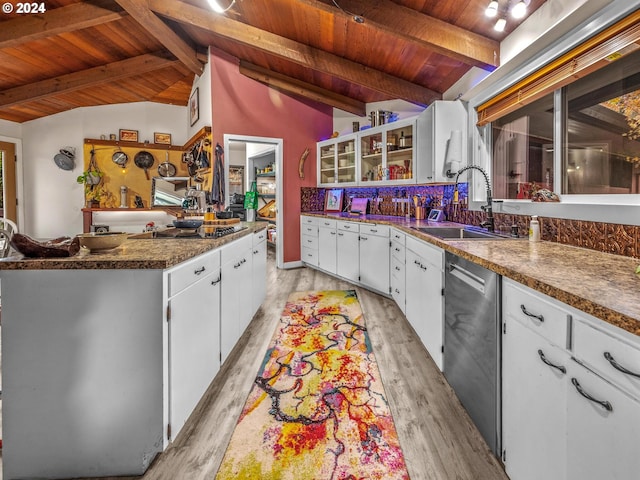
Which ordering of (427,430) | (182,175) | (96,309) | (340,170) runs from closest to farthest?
(96,309), (427,430), (340,170), (182,175)

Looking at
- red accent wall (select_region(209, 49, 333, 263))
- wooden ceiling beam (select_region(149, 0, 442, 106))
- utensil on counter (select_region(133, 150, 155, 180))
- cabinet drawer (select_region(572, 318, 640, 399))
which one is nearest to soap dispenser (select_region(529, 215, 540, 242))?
cabinet drawer (select_region(572, 318, 640, 399))

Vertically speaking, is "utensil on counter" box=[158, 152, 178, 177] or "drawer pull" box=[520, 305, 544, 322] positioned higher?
"utensil on counter" box=[158, 152, 178, 177]

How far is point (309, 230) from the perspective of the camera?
5188 millimetres

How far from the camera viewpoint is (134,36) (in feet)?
13.1

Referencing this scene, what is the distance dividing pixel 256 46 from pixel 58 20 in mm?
1932

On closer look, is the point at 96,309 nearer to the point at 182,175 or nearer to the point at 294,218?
the point at 294,218

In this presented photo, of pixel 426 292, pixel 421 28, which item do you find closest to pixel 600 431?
pixel 426 292

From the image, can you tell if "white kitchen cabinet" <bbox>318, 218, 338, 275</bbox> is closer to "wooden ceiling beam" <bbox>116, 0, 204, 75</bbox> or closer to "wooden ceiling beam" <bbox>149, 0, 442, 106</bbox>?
"wooden ceiling beam" <bbox>149, 0, 442, 106</bbox>

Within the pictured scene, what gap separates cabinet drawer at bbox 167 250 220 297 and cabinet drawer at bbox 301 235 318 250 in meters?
3.15

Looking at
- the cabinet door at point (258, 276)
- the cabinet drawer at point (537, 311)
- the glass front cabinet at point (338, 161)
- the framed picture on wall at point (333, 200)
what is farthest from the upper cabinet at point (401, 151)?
the cabinet drawer at point (537, 311)

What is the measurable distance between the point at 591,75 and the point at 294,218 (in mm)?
4130

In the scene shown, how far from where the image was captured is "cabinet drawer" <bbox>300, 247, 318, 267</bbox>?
16.6 feet

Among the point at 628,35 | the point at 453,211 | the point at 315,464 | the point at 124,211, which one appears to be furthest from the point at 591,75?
the point at 124,211

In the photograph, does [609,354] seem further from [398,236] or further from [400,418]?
[398,236]
